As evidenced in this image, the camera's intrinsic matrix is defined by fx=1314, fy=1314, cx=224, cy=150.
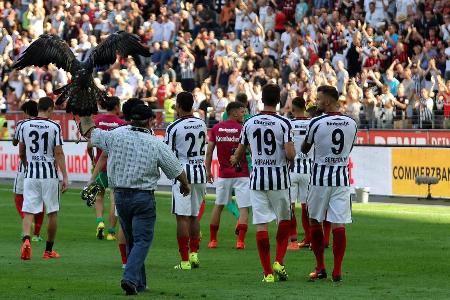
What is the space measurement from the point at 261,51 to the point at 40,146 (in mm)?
20467

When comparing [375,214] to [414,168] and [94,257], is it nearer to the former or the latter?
[414,168]

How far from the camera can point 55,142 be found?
18438 millimetres

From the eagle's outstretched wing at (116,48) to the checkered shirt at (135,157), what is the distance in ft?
8.28

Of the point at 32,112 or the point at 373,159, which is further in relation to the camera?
the point at 373,159

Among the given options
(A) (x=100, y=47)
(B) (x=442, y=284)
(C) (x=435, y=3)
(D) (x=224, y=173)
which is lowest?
(B) (x=442, y=284)

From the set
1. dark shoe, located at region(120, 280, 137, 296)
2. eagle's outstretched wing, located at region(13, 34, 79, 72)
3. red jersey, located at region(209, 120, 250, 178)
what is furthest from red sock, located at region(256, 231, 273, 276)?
red jersey, located at region(209, 120, 250, 178)

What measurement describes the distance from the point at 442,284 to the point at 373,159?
1487 centimetres

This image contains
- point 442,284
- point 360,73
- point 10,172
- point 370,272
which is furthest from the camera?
point 10,172

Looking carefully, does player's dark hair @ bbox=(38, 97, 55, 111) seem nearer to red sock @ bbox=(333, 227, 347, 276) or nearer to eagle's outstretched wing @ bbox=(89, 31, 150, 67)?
eagle's outstretched wing @ bbox=(89, 31, 150, 67)

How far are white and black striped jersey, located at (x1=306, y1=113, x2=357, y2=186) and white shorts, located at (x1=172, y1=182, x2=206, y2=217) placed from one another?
221 cm

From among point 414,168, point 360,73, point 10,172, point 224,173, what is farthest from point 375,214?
point 10,172

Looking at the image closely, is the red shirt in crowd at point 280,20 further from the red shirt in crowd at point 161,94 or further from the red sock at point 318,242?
the red sock at point 318,242

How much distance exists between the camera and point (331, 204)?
49.7 feet

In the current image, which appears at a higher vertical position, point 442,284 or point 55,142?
point 55,142
